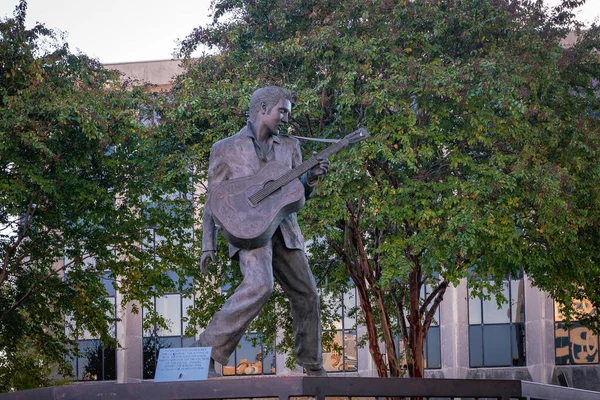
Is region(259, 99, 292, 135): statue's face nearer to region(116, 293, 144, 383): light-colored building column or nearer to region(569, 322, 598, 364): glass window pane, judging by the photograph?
region(116, 293, 144, 383): light-colored building column

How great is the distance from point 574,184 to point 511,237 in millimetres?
1917

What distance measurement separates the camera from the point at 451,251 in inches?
858

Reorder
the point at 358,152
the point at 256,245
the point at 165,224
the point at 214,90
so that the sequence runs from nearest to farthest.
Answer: the point at 256,245
the point at 358,152
the point at 214,90
the point at 165,224

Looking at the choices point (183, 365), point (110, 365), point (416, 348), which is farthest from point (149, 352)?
point (183, 365)

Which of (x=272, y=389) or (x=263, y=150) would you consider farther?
(x=263, y=150)

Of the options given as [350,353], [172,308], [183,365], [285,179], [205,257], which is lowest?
[350,353]

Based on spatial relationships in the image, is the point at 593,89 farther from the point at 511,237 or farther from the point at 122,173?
the point at 122,173

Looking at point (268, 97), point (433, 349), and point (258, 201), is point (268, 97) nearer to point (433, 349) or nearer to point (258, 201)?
point (258, 201)

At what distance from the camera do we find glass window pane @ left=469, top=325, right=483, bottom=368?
43812 mm

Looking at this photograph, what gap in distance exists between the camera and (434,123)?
22.1 m

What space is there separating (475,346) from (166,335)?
12470 mm

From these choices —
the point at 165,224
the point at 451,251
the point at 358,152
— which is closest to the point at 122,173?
the point at 165,224

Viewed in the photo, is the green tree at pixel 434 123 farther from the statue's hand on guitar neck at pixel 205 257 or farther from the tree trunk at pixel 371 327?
the statue's hand on guitar neck at pixel 205 257

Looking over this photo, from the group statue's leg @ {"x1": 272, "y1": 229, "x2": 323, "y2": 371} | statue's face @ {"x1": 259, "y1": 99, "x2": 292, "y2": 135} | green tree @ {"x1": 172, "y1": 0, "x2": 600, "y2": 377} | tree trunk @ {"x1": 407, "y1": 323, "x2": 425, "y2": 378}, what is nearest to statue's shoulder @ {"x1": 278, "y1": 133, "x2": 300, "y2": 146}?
statue's face @ {"x1": 259, "y1": 99, "x2": 292, "y2": 135}
